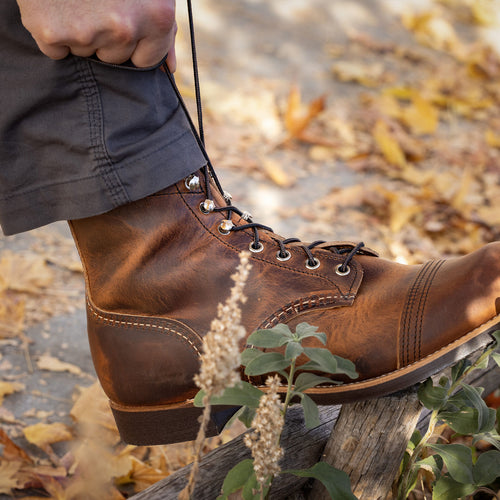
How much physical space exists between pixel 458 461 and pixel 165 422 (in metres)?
0.53

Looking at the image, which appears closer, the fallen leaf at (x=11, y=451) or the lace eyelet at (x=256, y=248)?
the lace eyelet at (x=256, y=248)

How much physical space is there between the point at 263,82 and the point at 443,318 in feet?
10.2

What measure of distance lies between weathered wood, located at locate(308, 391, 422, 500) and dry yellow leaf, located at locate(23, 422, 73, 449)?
68 cm

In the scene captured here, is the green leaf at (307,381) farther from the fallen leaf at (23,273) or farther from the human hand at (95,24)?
the fallen leaf at (23,273)

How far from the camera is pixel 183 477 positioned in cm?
102

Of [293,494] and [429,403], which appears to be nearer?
[429,403]

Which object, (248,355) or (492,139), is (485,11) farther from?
(248,355)

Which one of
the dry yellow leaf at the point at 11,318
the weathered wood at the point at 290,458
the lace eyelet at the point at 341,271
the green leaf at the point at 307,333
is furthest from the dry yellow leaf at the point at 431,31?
the green leaf at the point at 307,333

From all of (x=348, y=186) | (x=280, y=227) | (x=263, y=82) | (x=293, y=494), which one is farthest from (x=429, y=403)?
(x=263, y=82)

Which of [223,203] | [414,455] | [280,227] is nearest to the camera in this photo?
[414,455]

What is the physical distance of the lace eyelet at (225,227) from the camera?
1.08 metres

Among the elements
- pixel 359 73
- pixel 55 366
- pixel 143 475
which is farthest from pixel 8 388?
pixel 359 73

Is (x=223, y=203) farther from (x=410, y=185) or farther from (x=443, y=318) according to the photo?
(x=410, y=185)

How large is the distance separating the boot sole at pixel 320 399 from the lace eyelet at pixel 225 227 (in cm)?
30
